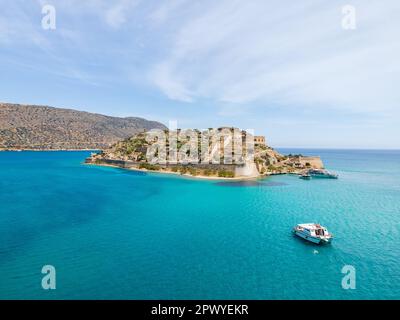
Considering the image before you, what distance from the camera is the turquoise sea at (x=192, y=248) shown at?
63.8 feet

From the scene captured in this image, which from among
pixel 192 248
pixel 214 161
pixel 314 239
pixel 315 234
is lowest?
pixel 192 248

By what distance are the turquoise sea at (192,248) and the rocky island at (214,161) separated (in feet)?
121

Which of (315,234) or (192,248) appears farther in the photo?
(315,234)

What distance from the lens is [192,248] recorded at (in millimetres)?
26750

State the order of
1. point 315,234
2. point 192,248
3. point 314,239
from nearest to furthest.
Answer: point 192,248
point 314,239
point 315,234

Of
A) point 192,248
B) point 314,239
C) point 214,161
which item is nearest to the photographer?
point 192,248

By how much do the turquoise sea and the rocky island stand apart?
36.9m

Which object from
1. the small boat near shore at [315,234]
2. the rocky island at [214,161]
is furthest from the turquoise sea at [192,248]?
the rocky island at [214,161]

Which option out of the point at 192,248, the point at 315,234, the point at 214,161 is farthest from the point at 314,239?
the point at 214,161

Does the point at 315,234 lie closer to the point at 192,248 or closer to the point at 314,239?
the point at 314,239

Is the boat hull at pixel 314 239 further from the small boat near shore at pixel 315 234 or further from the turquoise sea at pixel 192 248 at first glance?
the turquoise sea at pixel 192 248

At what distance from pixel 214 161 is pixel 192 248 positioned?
67.1m

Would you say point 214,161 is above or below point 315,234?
above
